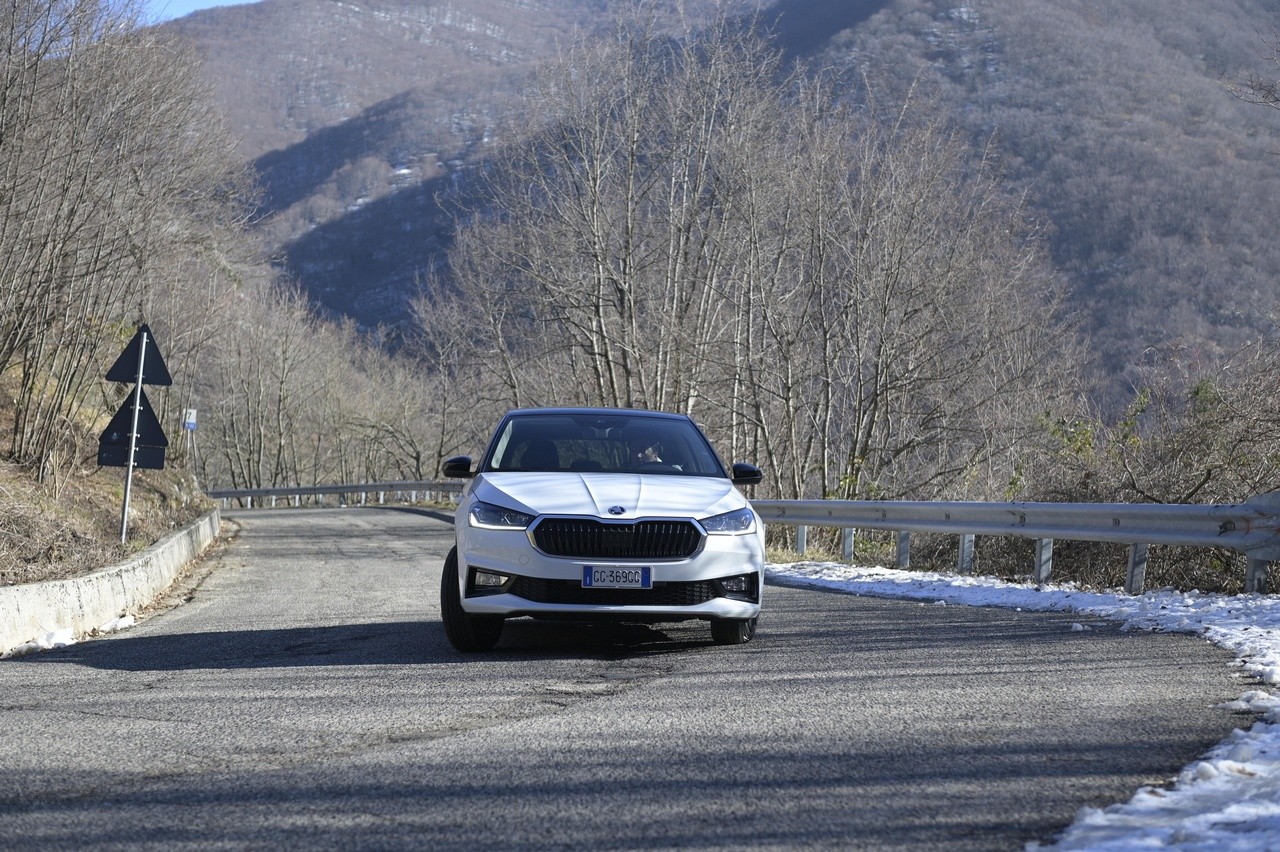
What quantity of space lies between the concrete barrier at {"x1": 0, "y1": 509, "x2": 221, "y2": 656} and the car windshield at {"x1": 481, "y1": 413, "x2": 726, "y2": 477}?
353cm

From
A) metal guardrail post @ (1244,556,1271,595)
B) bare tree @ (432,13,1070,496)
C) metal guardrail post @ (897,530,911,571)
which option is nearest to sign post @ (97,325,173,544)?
metal guardrail post @ (897,530,911,571)

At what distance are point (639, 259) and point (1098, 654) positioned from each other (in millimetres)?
25432

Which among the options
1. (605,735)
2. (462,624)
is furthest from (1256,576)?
(605,735)

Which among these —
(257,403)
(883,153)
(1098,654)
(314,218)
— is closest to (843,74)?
(883,153)

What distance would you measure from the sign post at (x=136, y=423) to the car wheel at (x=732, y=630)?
8932 mm

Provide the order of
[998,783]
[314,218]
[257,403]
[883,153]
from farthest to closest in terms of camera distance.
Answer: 1. [314,218]
2. [257,403]
3. [883,153]
4. [998,783]

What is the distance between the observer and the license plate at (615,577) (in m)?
7.79

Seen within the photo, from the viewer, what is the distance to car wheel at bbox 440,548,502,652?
26.9 ft

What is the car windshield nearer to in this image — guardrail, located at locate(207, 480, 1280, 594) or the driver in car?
the driver in car

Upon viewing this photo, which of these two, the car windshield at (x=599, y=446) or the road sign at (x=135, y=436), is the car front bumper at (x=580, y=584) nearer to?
the car windshield at (x=599, y=446)

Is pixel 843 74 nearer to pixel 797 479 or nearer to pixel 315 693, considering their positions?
pixel 797 479

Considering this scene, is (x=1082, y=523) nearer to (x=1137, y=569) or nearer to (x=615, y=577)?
(x=1137, y=569)

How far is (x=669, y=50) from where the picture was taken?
30734 mm

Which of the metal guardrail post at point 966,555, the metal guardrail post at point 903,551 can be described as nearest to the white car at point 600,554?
the metal guardrail post at point 966,555
